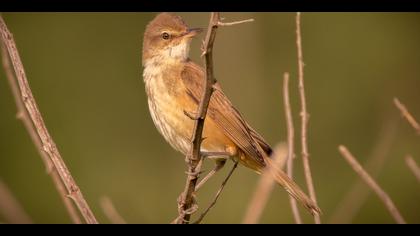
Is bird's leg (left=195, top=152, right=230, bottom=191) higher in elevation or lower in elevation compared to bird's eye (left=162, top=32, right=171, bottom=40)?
lower

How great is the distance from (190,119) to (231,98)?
17.9 feet

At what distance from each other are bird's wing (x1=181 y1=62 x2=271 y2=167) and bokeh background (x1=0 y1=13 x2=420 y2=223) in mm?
2817

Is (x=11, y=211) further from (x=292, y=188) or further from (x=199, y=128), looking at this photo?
(x=292, y=188)

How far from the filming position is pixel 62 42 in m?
11.5

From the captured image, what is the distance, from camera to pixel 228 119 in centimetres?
505

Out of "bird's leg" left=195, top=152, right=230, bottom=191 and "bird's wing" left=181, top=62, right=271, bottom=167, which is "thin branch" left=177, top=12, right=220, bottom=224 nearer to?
"bird's leg" left=195, top=152, right=230, bottom=191

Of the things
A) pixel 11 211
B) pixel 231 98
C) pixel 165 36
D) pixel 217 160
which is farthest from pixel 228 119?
pixel 231 98

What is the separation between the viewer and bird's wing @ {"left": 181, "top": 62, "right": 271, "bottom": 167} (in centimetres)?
489

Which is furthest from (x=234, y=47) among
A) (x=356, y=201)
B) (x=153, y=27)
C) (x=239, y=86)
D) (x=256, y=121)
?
(x=356, y=201)

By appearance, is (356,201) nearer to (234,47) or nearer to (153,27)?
(153,27)

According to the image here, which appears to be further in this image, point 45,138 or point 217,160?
point 217,160

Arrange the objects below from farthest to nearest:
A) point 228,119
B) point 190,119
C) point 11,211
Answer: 1. point 228,119
2. point 190,119
3. point 11,211

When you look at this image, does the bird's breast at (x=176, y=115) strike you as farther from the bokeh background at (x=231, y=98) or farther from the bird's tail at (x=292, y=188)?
the bokeh background at (x=231, y=98)

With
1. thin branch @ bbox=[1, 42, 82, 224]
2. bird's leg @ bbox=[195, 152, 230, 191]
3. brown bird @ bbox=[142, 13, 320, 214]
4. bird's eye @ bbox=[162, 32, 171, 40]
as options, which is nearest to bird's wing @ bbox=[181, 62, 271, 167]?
brown bird @ bbox=[142, 13, 320, 214]
